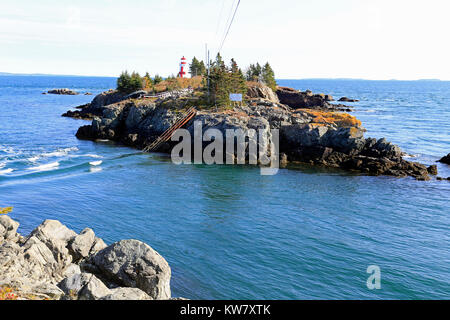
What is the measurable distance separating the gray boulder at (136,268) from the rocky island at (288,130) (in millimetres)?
35345

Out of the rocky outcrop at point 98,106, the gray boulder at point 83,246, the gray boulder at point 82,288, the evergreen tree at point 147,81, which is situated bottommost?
the gray boulder at point 83,246

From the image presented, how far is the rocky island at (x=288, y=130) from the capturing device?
47750 millimetres

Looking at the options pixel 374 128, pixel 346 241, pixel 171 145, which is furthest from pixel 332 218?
pixel 374 128

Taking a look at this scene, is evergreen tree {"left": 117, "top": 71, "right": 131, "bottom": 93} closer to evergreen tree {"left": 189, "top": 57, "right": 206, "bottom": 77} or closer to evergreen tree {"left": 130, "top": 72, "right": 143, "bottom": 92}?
evergreen tree {"left": 130, "top": 72, "right": 143, "bottom": 92}

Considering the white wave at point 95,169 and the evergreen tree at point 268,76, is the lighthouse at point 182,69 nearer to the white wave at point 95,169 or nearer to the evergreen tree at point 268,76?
the evergreen tree at point 268,76

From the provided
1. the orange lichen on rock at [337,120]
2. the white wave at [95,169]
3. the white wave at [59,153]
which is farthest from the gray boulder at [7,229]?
the orange lichen on rock at [337,120]

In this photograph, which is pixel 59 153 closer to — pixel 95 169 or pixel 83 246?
pixel 95 169

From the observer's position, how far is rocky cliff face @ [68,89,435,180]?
47469 millimetres

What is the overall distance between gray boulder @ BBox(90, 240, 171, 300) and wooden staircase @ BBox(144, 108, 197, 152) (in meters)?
41.6

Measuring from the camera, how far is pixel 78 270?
59.3 feet

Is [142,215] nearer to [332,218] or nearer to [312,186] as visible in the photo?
[332,218]

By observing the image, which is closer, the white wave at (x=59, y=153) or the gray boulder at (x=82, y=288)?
the gray boulder at (x=82, y=288)

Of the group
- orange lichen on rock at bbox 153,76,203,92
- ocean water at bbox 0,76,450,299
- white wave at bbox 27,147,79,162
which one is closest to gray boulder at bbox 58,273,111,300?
ocean water at bbox 0,76,450,299

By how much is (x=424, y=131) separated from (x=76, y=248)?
82587mm
